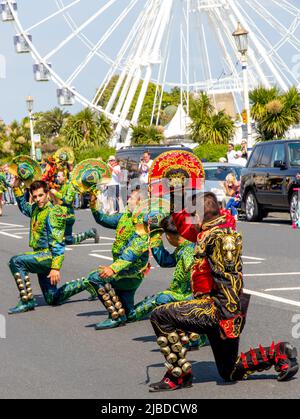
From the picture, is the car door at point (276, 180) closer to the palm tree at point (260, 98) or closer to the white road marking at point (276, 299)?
the white road marking at point (276, 299)

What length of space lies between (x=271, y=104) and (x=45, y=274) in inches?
1236

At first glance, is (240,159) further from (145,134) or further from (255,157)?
(145,134)

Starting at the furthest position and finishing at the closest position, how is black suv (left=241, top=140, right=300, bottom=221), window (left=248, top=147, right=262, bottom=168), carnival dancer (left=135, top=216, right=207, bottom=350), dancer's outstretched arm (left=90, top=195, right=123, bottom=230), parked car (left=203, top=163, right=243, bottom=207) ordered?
parked car (left=203, top=163, right=243, bottom=207)
window (left=248, top=147, right=262, bottom=168)
black suv (left=241, top=140, right=300, bottom=221)
dancer's outstretched arm (left=90, top=195, right=123, bottom=230)
carnival dancer (left=135, top=216, right=207, bottom=350)

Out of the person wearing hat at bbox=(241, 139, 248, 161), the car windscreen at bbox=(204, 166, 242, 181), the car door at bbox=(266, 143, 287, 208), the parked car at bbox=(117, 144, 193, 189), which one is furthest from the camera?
the person wearing hat at bbox=(241, 139, 248, 161)

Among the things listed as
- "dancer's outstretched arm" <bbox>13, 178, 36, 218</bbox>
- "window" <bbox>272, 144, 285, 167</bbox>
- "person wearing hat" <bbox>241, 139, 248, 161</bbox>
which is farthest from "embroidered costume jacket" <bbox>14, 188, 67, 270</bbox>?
"person wearing hat" <bbox>241, 139, 248, 161</bbox>

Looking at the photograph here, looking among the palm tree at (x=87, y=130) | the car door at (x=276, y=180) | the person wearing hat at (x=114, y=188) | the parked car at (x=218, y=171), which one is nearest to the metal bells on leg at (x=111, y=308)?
the car door at (x=276, y=180)

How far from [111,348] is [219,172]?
59.1 feet

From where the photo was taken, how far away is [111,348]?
30.2 feet

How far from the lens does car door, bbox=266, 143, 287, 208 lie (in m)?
23.1

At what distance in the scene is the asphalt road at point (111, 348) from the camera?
7391mm

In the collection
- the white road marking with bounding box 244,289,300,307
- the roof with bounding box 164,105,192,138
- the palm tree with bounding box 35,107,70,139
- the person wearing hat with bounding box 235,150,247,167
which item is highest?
the palm tree with bounding box 35,107,70,139

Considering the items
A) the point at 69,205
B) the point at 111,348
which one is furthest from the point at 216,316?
the point at 69,205

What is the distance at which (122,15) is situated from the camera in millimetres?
47281

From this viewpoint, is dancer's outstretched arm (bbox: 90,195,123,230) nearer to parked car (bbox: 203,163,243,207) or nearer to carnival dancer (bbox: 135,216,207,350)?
carnival dancer (bbox: 135,216,207,350)
